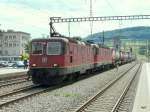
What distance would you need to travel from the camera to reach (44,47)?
2477cm

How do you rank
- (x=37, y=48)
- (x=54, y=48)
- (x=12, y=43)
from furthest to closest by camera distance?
(x=12, y=43) → (x=37, y=48) → (x=54, y=48)

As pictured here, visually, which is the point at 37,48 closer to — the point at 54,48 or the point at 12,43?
the point at 54,48

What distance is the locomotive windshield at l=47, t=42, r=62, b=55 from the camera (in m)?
24.6

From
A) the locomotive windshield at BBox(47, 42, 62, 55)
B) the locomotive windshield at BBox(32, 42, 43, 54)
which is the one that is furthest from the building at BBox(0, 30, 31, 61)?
the locomotive windshield at BBox(47, 42, 62, 55)

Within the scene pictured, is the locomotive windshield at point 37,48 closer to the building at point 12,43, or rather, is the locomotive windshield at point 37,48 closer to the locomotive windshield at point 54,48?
the locomotive windshield at point 54,48

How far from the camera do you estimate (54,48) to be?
24703 mm

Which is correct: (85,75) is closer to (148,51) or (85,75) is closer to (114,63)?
(114,63)

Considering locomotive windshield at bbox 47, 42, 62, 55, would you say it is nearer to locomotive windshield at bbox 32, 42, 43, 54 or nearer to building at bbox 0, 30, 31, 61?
locomotive windshield at bbox 32, 42, 43, 54

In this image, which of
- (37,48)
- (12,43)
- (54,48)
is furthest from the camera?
(12,43)

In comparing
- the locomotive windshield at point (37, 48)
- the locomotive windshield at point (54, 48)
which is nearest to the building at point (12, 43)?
the locomotive windshield at point (37, 48)

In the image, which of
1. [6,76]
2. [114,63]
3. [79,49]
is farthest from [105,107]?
[114,63]

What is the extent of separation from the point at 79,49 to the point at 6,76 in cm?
687

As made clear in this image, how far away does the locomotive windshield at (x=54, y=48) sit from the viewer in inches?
969

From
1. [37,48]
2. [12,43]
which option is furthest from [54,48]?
[12,43]
